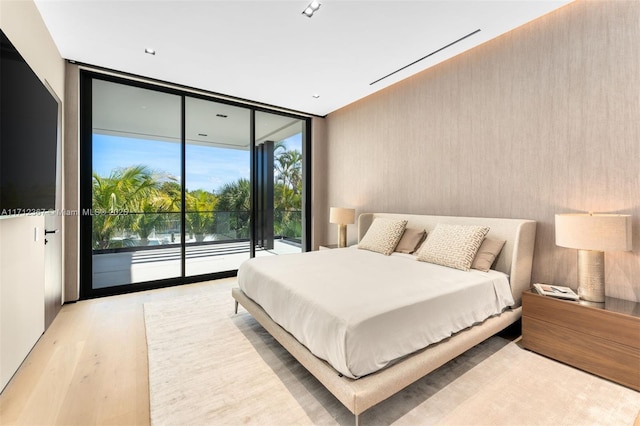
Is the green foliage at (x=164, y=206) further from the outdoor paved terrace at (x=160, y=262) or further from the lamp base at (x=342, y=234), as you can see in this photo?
the lamp base at (x=342, y=234)

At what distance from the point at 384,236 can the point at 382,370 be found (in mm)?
2073

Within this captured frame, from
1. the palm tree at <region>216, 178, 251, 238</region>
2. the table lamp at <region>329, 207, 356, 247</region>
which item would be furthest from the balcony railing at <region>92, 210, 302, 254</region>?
the table lamp at <region>329, 207, 356, 247</region>

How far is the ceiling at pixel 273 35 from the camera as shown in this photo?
2395 mm

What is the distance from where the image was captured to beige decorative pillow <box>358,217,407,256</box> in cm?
341

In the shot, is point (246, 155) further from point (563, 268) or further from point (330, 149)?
point (563, 268)

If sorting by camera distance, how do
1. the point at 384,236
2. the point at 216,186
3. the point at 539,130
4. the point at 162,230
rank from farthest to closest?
the point at 216,186 → the point at 162,230 → the point at 384,236 → the point at 539,130

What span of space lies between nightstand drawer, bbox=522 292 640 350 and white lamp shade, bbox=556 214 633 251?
0.44m

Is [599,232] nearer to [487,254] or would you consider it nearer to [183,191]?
[487,254]

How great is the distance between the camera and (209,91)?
418cm

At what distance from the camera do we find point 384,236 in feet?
11.5

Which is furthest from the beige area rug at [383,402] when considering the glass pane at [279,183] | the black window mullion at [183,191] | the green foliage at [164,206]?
the glass pane at [279,183]

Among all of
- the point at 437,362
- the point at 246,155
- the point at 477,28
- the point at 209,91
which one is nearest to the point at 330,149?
the point at 246,155

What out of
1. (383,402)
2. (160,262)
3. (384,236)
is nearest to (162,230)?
(160,262)

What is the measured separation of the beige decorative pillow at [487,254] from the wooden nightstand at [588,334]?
358 mm
